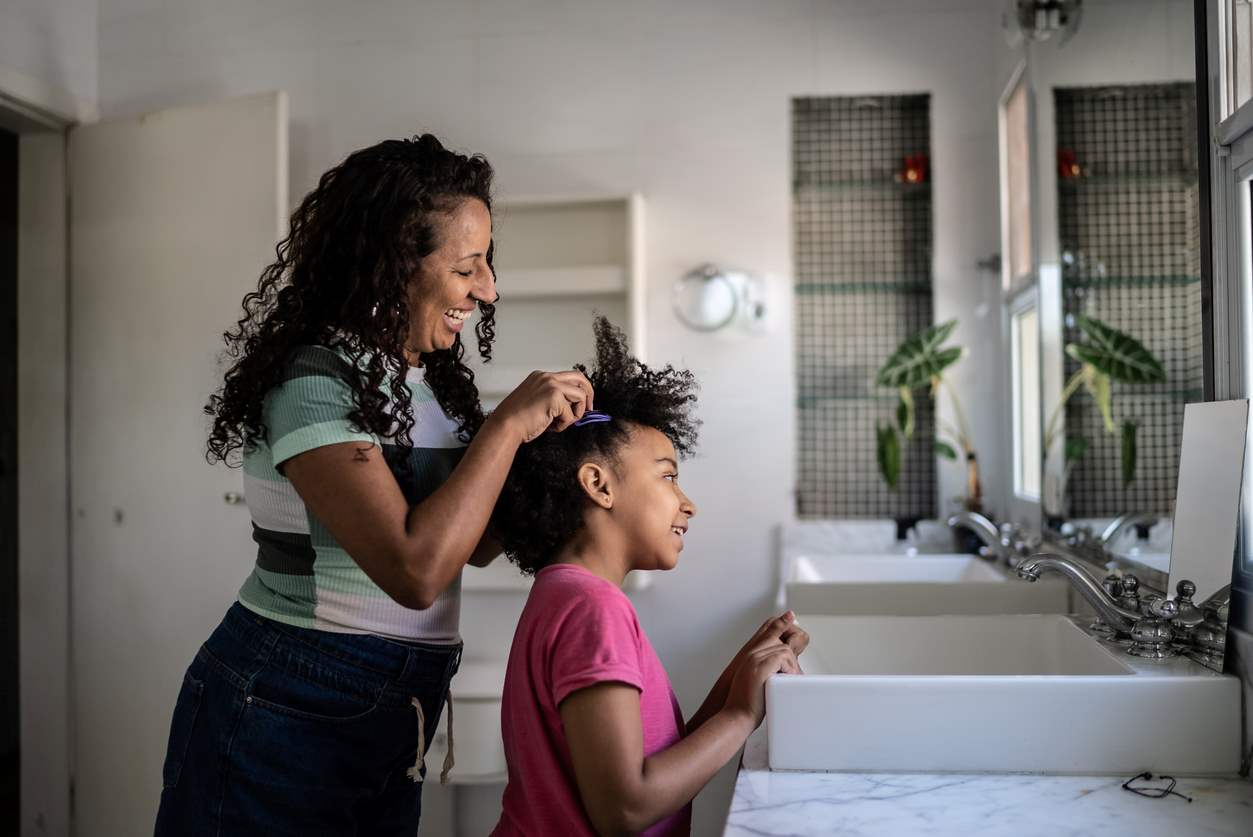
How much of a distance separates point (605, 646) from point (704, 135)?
2.11 m

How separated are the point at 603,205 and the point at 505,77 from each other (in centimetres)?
47

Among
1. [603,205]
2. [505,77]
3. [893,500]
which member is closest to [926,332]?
[893,500]

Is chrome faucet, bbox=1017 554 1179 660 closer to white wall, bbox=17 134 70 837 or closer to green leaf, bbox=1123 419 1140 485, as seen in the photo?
green leaf, bbox=1123 419 1140 485

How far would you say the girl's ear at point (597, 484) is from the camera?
1.09 metres

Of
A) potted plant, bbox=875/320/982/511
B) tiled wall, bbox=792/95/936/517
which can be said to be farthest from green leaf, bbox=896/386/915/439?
A: tiled wall, bbox=792/95/936/517

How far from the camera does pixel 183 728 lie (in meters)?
1.15

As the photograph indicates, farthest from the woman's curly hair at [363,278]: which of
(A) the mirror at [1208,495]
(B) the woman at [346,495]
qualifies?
(A) the mirror at [1208,495]

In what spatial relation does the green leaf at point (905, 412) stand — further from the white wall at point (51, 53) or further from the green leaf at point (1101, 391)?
the white wall at point (51, 53)

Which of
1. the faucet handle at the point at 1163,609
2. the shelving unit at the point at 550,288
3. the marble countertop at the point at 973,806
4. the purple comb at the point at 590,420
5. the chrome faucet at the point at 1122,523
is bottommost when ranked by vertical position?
the marble countertop at the point at 973,806

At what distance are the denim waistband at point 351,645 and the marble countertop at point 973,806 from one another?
37 centimetres

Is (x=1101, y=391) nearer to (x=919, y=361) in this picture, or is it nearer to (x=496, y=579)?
(x=919, y=361)

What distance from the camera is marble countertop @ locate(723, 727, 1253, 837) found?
0.86 m

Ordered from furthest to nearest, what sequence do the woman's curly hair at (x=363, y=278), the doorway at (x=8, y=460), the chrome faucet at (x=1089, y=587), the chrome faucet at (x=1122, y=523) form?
the doorway at (x=8, y=460)
the chrome faucet at (x=1122, y=523)
the chrome faucet at (x=1089, y=587)
the woman's curly hair at (x=363, y=278)

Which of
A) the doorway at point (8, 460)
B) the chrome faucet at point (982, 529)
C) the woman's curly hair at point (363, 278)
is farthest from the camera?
the doorway at point (8, 460)
